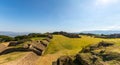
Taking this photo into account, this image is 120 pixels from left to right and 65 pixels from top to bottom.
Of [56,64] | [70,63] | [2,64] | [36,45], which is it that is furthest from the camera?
[36,45]

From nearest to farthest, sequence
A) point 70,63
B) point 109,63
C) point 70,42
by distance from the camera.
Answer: point 109,63 → point 70,63 → point 70,42

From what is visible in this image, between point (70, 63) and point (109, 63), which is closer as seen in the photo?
point (109, 63)

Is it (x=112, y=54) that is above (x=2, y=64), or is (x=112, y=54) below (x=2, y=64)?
above

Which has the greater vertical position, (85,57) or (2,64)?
(85,57)

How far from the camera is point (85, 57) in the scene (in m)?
17.5

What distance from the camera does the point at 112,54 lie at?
1619cm

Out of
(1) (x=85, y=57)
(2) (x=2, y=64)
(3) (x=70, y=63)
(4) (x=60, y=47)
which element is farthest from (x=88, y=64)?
(4) (x=60, y=47)

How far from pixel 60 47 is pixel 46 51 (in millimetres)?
3993

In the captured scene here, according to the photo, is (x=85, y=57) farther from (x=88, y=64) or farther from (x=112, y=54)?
(x=112, y=54)

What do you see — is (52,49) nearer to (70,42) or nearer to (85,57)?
(70,42)

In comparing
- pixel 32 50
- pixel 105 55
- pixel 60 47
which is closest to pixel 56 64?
pixel 105 55

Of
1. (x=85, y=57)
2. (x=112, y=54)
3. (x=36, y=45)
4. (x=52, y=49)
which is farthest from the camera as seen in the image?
(x=52, y=49)

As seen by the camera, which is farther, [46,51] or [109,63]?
[46,51]

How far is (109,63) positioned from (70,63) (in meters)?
5.34
